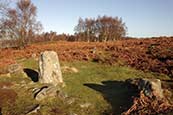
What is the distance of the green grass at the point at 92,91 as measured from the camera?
48.4 ft

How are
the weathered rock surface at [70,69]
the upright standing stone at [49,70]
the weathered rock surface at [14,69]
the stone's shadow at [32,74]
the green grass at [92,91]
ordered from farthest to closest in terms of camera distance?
the weathered rock surface at [70,69] < the weathered rock surface at [14,69] < the stone's shadow at [32,74] < the upright standing stone at [49,70] < the green grass at [92,91]

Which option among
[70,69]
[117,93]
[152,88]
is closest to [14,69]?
[70,69]

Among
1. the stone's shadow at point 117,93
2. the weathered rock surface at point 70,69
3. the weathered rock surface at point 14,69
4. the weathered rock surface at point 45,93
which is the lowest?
the stone's shadow at point 117,93

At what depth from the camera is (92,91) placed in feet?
58.7

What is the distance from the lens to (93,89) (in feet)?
60.3

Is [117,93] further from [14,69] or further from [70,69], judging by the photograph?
[14,69]

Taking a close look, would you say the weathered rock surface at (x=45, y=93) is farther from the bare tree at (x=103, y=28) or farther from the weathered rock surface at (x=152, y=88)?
the bare tree at (x=103, y=28)

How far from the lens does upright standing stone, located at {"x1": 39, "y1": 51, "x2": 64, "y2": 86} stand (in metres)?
20.0

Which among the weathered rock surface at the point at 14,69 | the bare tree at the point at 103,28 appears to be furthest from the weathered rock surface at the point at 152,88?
the bare tree at the point at 103,28

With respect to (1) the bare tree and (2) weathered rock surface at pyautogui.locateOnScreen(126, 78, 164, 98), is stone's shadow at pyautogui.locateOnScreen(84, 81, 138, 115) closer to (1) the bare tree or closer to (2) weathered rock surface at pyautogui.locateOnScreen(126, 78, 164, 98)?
(2) weathered rock surface at pyautogui.locateOnScreen(126, 78, 164, 98)

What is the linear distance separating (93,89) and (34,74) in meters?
6.98

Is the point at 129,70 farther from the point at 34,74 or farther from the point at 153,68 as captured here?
the point at 34,74

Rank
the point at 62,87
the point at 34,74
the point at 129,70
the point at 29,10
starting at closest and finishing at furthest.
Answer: the point at 62,87 < the point at 34,74 < the point at 129,70 < the point at 29,10

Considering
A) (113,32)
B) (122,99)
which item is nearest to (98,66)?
(122,99)
